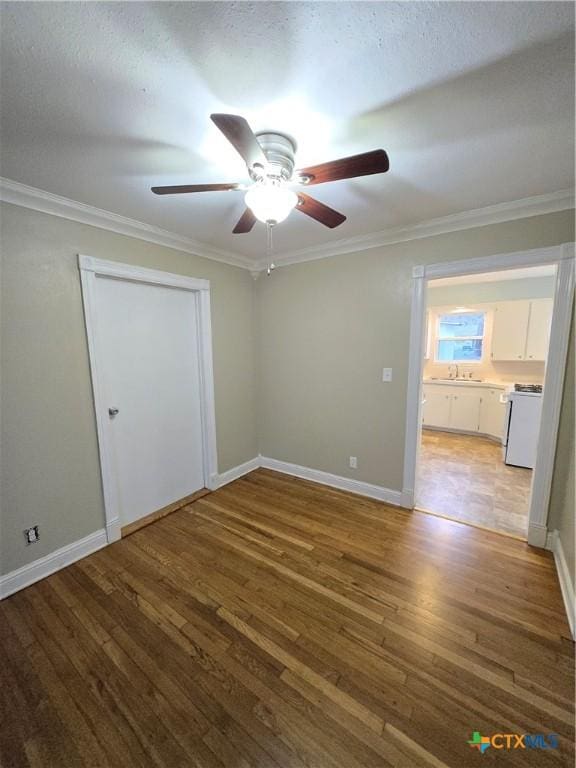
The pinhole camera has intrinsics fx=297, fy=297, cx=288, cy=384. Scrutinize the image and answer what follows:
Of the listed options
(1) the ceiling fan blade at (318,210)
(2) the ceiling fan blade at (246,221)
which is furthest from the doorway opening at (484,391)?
(2) the ceiling fan blade at (246,221)

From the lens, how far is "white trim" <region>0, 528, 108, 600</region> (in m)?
1.86

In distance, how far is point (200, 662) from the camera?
1.45 meters

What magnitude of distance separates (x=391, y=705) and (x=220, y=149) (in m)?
2.65

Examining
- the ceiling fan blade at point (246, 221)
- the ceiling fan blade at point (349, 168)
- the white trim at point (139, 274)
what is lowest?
the white trim at point (139, 274)

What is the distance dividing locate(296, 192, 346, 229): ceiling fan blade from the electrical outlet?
259 centimetres

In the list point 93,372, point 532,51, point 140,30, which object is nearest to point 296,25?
point 140,30

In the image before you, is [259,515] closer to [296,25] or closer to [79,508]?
[79,508]

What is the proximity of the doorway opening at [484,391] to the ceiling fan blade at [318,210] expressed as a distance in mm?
2000

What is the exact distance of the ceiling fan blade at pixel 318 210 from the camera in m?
1.50

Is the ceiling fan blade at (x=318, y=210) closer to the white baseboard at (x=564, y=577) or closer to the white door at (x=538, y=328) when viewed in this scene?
the white baseboard at (x=564, y=577)

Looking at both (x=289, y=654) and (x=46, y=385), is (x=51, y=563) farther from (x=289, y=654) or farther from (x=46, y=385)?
(x=289, y=654)

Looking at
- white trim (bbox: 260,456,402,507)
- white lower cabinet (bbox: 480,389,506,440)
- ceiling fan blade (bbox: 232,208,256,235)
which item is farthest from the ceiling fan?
white lower cabinet (bbox: 480,389,506,440)

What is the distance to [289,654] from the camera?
1476 mm

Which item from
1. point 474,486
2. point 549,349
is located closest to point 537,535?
point 474,486
